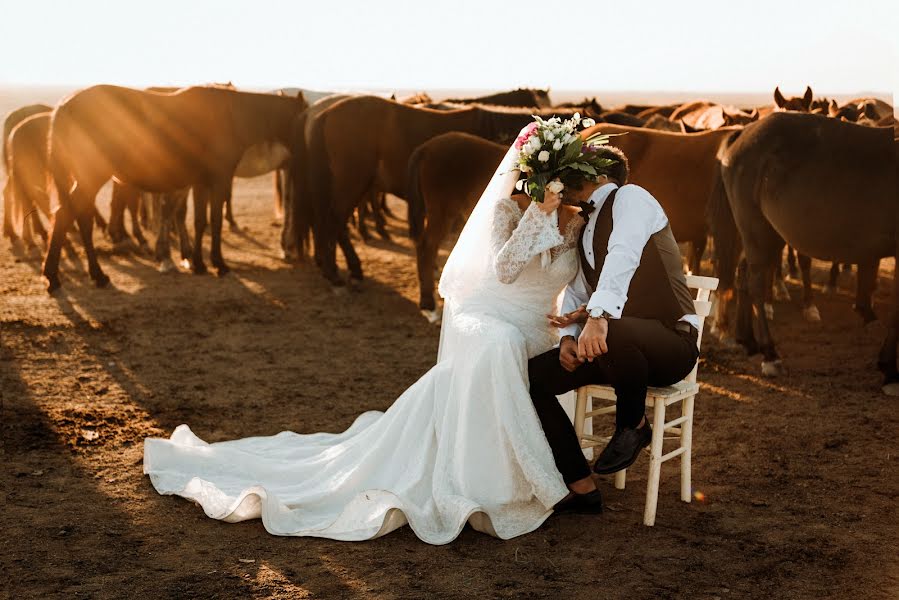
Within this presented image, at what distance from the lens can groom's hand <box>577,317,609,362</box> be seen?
148 inches

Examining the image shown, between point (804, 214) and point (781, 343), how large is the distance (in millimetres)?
1473

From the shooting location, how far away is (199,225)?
1017 cm

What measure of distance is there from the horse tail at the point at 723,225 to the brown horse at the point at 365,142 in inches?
102

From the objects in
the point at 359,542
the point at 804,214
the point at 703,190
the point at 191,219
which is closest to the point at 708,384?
the point at 804,214

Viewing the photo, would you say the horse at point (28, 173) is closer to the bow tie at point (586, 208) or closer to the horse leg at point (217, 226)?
the horse leg at point (217, 226)

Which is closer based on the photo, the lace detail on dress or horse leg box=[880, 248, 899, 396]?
the lace detail on dress

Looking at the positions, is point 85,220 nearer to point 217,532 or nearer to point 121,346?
point 121,346

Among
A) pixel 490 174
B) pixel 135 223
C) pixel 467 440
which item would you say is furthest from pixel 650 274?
pixel 135 223

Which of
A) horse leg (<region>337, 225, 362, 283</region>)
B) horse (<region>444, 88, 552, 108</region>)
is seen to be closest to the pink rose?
horse leg (<region>337, 225, 362, 283</region>)

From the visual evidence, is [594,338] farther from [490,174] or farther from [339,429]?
[490,174]

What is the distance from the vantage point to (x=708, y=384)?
254 inches

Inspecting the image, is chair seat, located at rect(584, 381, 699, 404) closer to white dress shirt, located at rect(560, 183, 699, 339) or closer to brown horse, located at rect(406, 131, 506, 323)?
white dress shirt, located at rect(560, 183, 699, 339)

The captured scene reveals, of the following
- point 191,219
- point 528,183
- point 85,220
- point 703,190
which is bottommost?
point 191,219

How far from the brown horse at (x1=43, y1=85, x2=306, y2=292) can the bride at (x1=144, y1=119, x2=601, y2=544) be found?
5723mm
